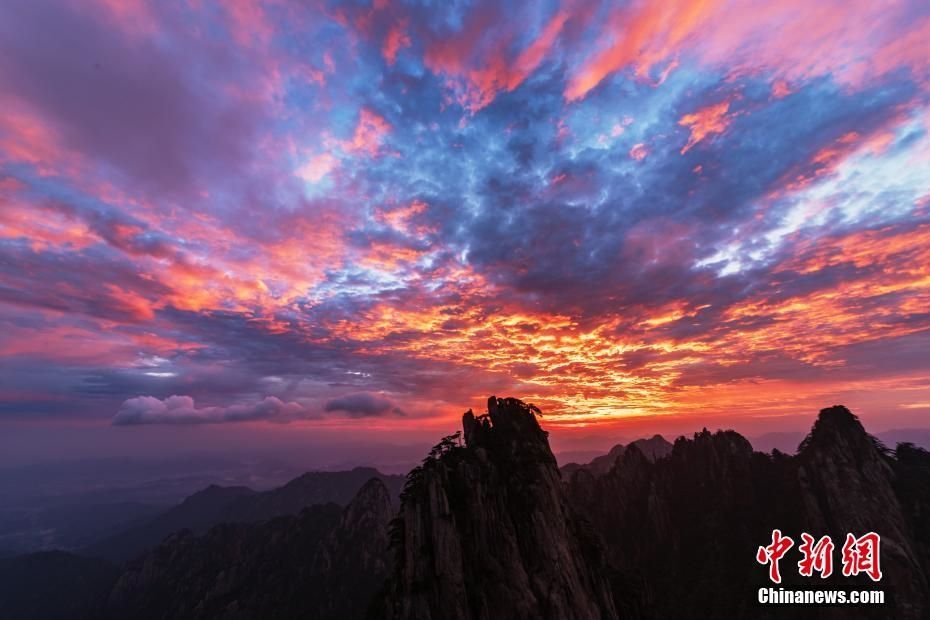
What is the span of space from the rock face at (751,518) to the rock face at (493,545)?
21594 mm

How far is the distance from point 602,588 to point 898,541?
7837 cm

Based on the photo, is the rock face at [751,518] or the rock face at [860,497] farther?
the rock face at [751,518]

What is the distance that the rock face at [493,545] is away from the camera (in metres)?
64.0

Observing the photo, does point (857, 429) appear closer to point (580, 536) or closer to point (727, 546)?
point (727, 546)

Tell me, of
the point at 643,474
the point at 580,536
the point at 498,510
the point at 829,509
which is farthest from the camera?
the point at 643,474

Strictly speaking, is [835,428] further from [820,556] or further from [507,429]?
[507,429]

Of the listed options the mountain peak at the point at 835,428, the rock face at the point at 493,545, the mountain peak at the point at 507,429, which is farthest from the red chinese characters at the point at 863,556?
the mountain peak at the point at 507,429

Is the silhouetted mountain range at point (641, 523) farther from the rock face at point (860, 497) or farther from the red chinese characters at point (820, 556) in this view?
the red chinese characters at point (820, 556)

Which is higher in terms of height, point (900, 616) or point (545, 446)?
point (545, 446)

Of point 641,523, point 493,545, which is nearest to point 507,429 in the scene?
point 493,545

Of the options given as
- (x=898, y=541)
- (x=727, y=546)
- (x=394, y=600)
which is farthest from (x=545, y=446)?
(x=898, y=541)

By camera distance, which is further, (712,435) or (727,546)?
(712,435)

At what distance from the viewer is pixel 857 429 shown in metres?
116

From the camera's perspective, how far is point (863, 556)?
9800 cm
